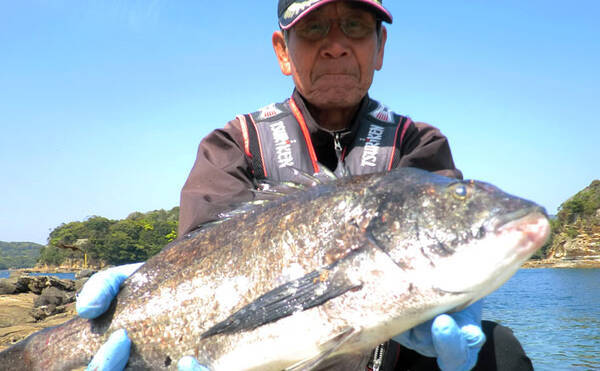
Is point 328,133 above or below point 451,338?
above

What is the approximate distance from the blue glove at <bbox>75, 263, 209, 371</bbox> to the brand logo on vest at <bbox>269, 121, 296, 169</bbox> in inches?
67.7

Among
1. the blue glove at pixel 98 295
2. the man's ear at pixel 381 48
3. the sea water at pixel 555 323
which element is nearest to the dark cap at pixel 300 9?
the man's ear at pixel 381 48

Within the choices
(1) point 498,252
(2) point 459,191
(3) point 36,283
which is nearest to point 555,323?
(2) point 459,191

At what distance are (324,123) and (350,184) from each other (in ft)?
6.33

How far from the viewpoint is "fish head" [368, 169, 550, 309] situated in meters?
2.26

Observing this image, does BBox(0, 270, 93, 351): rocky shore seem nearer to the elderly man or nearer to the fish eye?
the elderly man

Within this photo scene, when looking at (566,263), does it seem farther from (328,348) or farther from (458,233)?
(328,348)

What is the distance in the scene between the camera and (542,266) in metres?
77.4

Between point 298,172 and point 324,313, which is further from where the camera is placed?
point 298,172

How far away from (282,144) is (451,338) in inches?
88.3

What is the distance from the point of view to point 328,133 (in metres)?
4.36

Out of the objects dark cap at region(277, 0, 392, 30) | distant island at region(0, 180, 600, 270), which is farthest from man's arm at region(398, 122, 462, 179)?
distant island at region(0, 180, 600, 270)

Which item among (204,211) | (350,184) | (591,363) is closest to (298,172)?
(350,184)

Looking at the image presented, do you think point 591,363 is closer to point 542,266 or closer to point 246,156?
point 246,156
